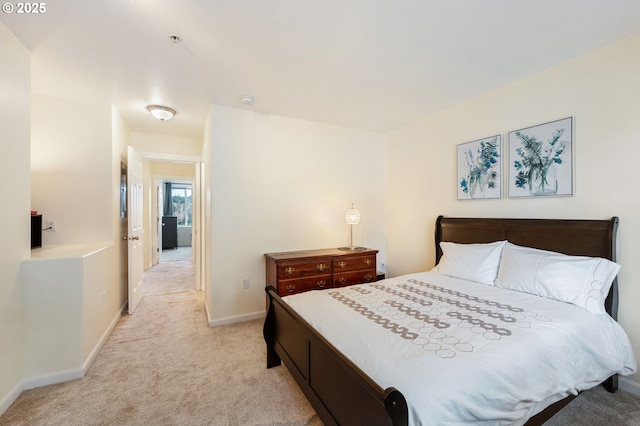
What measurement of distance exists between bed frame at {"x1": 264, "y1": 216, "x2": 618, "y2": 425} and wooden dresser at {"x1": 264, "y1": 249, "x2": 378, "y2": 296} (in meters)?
0.67

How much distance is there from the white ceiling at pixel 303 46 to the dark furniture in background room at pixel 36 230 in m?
1.28

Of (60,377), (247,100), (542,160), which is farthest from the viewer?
(247,100)

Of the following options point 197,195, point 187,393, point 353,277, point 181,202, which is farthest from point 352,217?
point 181,202

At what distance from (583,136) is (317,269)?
272 cm

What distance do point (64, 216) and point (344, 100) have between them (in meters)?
3.26

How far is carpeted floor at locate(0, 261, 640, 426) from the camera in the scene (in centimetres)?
174

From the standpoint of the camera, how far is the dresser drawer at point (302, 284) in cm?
301

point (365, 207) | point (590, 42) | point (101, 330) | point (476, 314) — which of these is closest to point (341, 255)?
point (365, 207)

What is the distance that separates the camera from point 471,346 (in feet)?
4.43

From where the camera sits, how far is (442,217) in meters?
3.32

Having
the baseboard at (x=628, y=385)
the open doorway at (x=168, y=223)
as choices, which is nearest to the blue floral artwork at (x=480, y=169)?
the baseboard at (x=628, y=385)

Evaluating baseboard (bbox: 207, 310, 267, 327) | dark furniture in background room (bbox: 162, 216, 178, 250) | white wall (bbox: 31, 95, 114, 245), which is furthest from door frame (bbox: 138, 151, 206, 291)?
dark furniture in background room (bbox: 162, 216, 178, 250)

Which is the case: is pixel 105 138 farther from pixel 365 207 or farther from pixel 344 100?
pixel 365 207

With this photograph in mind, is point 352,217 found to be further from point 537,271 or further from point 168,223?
point 168,223
